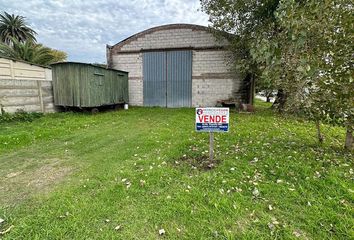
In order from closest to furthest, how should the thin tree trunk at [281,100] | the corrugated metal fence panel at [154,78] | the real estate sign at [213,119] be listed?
the real estate sign at [213,119] → the thin tree trunk at [281,100] → the corrugated metal fence panel at [154,78]

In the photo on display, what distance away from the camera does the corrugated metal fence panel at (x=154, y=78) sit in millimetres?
11906

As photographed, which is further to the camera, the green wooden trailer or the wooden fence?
the green wooden trailer

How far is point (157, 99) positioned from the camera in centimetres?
1220

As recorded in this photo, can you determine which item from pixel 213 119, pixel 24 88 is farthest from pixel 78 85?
pixel 213 119

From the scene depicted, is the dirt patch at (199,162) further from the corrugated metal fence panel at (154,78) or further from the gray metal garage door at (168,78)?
the corrugated metal fence panel at (154,78)

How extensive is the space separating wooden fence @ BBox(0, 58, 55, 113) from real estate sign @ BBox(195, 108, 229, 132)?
22.6ft

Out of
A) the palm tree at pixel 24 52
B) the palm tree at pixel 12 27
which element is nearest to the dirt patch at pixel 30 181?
the palm tree at pixel 24 52

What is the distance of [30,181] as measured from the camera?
307 centimetres

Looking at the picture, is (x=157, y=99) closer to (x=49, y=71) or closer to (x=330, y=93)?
(x=49, y=71)

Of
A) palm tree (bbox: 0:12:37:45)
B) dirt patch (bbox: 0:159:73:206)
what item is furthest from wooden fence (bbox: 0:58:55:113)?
palm tree (bbox: 0:12:37:45)

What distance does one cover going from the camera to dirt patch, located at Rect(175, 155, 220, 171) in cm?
338

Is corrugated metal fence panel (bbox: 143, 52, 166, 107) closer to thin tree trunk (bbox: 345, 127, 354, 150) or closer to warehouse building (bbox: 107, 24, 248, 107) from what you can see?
warehouse building (bbox: 107, 24, 248, 107)

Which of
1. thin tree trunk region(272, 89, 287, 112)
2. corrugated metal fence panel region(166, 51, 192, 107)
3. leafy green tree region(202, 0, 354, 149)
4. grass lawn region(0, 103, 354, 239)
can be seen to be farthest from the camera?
corrugated metal fence panel region(166, 51, 192, 107)

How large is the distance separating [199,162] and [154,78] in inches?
360
